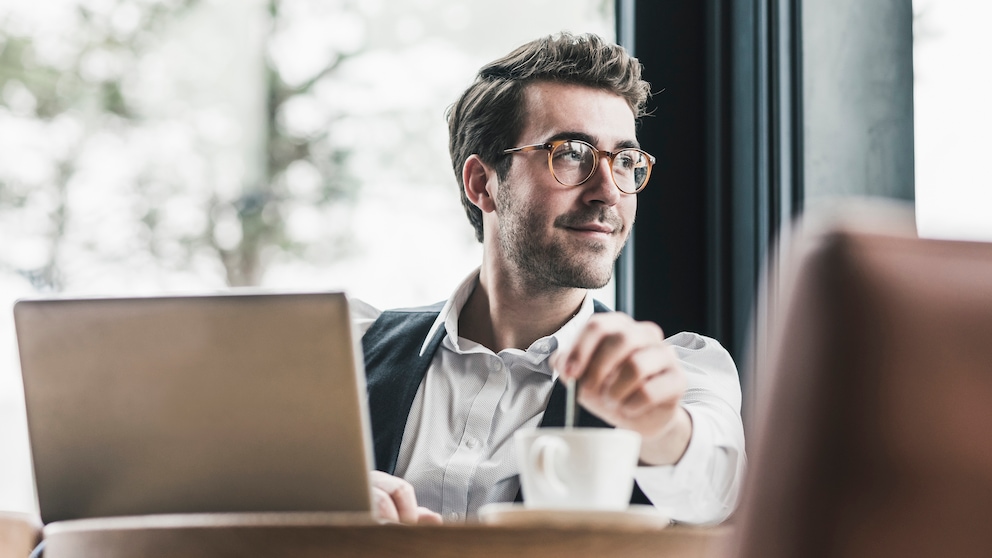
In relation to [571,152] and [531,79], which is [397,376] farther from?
[531,79]

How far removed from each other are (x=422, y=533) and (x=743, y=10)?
1.56 metres

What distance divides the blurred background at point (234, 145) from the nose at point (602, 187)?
40 centimetres

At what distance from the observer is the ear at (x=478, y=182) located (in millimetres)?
1958

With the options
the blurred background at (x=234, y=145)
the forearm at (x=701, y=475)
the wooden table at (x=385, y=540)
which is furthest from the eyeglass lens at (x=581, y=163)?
the wooden table at (x=385, y=540)

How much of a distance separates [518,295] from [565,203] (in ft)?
0.65

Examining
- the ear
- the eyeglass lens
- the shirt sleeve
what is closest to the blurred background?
the ear

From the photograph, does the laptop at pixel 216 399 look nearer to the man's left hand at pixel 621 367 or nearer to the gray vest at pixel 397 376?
the man's left hand at pixel 621 367

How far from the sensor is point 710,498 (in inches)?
46.0

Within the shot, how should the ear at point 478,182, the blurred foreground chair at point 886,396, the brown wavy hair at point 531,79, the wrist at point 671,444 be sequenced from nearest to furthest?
the blurred foreground chair at point 886,396 < the wrist at point 671,444 < the brown wavy hair at point 531,79 < the ear at point 478,182

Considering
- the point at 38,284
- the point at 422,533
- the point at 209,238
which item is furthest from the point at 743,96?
the point at 38,284

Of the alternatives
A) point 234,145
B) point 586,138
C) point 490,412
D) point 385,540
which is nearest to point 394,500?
point 385,540

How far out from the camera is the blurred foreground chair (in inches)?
11.6

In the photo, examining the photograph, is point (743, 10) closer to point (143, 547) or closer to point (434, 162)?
point (434, 162)

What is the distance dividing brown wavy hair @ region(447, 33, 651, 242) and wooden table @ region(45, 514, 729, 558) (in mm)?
1334
